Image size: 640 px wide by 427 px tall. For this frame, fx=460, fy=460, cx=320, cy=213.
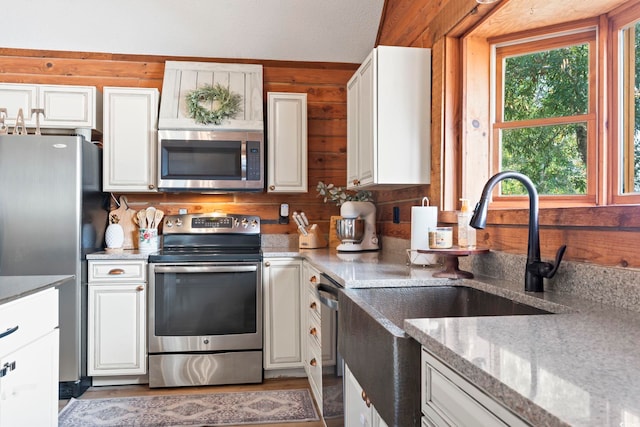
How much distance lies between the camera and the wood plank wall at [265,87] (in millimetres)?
3439

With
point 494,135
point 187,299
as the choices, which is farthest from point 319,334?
point 494,135

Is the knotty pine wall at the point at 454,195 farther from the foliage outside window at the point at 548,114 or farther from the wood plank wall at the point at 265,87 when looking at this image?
the wood plank wall at the point at 265,87

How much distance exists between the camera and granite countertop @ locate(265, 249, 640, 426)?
568 mm

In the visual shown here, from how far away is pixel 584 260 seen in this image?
4.47 feet

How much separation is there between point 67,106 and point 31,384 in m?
2.16

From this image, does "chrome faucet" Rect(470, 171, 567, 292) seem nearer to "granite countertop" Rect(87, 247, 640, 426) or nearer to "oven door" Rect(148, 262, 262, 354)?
"granite countertop" Rect(87, 247, 640, 426)

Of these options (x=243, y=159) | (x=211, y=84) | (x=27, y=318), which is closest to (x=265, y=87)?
(x=211, y=84)

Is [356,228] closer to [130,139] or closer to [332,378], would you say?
[332,378]

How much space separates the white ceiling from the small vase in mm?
1345

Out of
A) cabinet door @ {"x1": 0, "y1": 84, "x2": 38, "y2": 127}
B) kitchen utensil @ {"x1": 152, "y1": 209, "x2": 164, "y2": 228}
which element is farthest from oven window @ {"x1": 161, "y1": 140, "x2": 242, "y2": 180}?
cabinet door @ {"x1": 0, "y1": 84, "x2": 38, "y2": 127}

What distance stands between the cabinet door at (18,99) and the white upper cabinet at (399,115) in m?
2.33

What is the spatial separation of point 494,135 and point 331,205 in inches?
67.3

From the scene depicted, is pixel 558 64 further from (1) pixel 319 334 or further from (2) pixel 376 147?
(1) pixel 319 334

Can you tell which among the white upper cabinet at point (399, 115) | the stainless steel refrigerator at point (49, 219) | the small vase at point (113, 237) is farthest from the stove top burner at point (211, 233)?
the white upper cabinet at point (399, 115)
